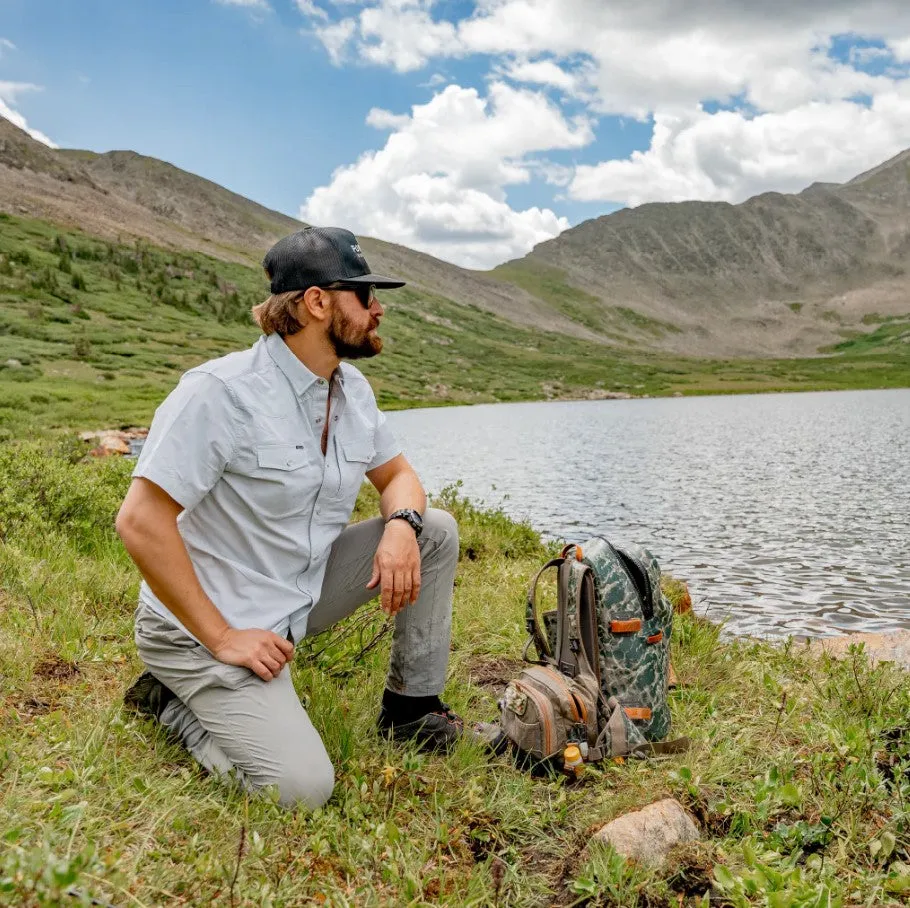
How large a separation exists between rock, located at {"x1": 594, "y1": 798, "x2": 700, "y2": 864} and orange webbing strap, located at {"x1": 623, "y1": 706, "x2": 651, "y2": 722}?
0.93 metres

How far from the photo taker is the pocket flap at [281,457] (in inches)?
149

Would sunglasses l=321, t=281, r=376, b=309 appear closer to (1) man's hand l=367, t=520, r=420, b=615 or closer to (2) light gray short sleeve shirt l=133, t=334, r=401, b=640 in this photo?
(2) light gray short sleeve shirt l=133, t=334, r=401, b=640

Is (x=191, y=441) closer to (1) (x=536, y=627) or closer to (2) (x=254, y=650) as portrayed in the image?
(2) (x=254, y=650)

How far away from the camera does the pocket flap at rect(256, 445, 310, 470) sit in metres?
3.78

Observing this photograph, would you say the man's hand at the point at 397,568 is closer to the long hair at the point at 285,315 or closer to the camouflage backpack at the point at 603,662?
the camouflage backpack at the point at 603,662

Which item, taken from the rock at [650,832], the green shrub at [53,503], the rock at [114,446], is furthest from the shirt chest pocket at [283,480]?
the rock at [114,446]

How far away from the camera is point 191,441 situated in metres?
3.55

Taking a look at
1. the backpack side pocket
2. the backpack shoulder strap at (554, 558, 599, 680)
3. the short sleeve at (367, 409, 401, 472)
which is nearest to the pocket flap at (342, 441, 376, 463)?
the short sleeve at (367, 409, 401, 472)

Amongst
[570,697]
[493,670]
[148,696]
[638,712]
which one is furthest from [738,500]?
[148,696]

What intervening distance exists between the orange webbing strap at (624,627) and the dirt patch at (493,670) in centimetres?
150

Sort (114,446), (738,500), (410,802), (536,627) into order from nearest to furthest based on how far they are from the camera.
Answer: (410,802), (536,627), (738,500), (114,446)

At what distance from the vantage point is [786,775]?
4086 mm

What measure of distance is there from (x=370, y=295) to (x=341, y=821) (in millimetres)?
2715

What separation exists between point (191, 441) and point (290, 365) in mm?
721
